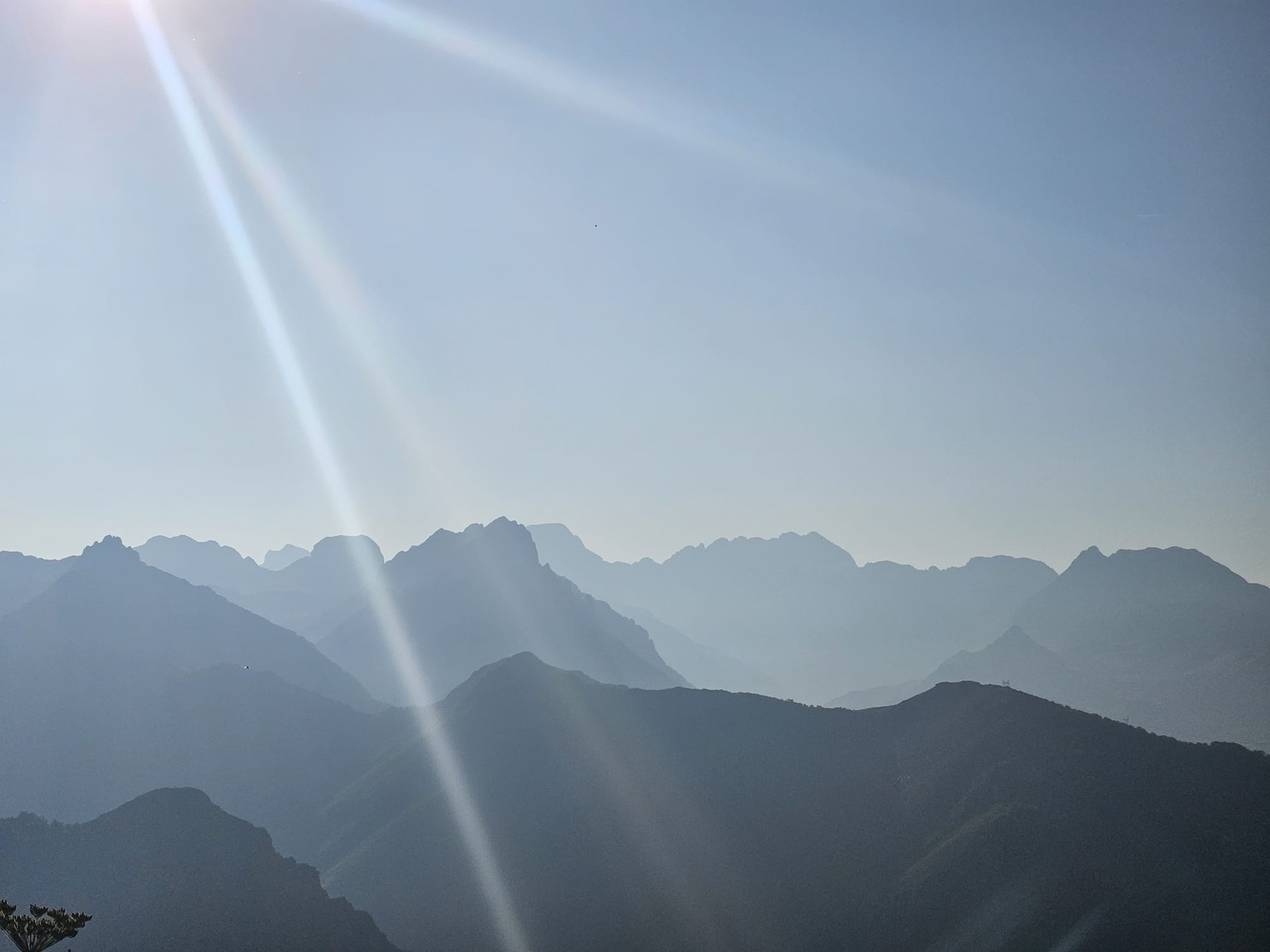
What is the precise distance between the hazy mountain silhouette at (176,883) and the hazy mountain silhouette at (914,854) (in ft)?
101

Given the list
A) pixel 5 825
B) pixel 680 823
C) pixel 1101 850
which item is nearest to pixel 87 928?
pixel 5 825

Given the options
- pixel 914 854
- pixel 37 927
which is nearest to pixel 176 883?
pixel 37 927

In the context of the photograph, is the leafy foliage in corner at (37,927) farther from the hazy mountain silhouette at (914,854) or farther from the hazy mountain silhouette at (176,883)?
the hazy mountain silhouette at (914,854)

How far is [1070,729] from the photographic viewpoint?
16712 centimetres

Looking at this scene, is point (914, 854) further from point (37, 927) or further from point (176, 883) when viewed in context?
point (37, 927)

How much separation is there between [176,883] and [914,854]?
12924cm

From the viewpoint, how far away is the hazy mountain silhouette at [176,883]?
141125mm

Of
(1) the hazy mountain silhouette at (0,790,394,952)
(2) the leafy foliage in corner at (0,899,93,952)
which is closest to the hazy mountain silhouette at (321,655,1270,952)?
(1) the hazy mountain silhouette at (0,790,394,952)

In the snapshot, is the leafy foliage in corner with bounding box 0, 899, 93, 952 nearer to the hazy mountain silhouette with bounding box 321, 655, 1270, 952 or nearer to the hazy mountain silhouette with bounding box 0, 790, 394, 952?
the hazy mountain silhouette with bounding box 0, 790, 394, 952

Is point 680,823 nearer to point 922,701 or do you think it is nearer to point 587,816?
point 587,816

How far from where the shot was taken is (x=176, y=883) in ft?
486

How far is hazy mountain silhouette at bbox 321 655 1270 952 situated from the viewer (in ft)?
418

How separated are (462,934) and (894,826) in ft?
284

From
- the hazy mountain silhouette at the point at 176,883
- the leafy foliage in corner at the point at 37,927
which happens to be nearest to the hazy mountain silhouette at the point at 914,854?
the hazy mountain silhouette at the point at 176,883
